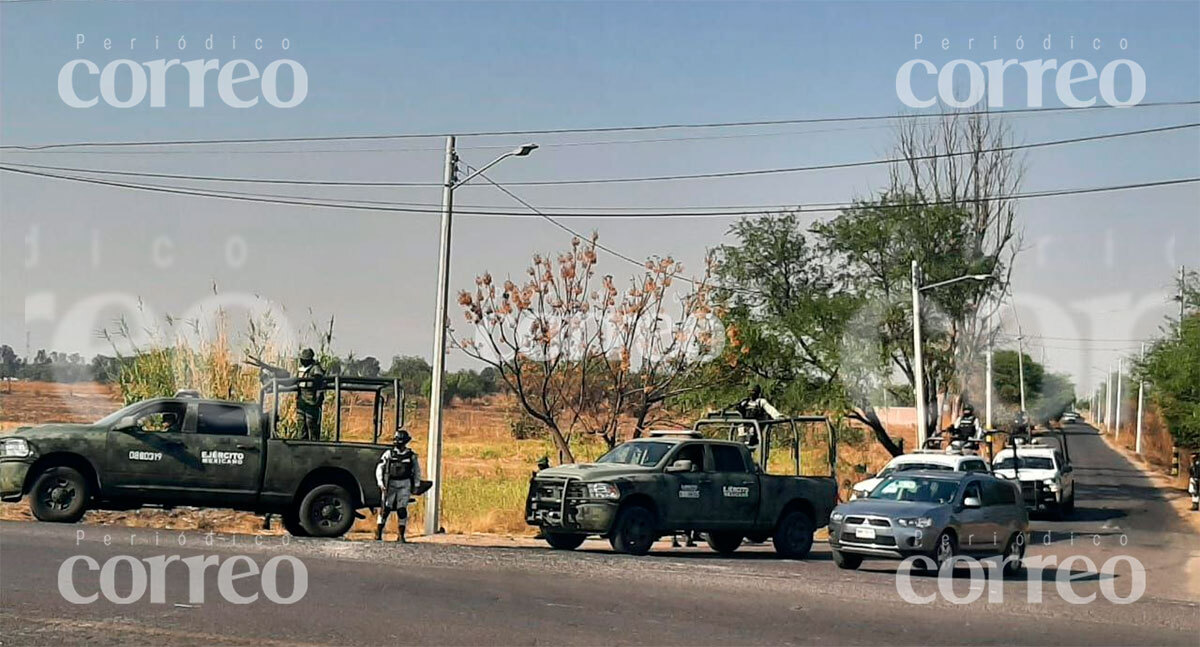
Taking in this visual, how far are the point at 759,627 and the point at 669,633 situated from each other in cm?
106

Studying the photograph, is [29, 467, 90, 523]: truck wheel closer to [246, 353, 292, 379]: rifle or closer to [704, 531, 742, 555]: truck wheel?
[246, 353, 292, 379]: rifle

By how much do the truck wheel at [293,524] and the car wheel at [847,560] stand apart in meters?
8.04

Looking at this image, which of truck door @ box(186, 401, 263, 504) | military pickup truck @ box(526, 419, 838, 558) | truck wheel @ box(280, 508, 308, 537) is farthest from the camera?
truck wheel @ box(280, 508, 308, 537)

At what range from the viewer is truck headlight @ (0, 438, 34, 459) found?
19469 mm

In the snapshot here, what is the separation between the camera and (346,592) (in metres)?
13.8

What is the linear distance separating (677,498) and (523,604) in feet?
25.0

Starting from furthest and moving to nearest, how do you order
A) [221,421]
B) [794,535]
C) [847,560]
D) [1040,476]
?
[1040,476], [794,535], [221,421], [847,560]

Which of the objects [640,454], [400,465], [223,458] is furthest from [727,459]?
Answer: [223,458]

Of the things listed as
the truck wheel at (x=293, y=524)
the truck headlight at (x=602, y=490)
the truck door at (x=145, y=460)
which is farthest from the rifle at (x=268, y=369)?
the truck headlight at (x=602, y=490)

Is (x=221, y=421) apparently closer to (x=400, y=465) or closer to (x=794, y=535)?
(x=400, y=465)

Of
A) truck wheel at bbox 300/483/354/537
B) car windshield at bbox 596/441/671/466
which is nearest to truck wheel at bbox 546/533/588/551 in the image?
car windshield at bbox 596/441/671/466

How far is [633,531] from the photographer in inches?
805

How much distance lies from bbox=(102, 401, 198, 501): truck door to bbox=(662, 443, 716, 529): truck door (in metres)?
7.11

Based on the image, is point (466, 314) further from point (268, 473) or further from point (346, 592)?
point (346, 592)
